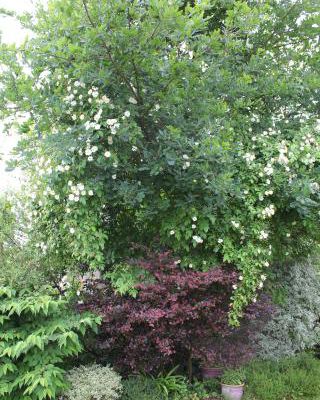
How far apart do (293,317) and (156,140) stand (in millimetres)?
2880

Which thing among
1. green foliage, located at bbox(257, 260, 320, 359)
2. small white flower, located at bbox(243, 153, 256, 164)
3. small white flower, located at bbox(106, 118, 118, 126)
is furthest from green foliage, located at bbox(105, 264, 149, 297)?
green foliage, located at bbox(257, 260, 320, 359)

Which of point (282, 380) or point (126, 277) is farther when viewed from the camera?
point (282, 380)

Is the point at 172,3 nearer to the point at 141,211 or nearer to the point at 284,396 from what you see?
the point at 141,211

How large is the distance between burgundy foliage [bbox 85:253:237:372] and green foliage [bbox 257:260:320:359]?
1323 millimetres

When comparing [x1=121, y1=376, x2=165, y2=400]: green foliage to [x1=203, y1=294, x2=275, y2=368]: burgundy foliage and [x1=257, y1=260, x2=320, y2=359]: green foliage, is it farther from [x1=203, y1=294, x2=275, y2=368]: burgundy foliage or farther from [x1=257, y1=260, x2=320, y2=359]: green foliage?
[x1=257, y1=260, x2=320, y2=359]: green foliage

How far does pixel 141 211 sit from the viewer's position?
15.2ft

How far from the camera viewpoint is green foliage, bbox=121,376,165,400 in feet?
13.0

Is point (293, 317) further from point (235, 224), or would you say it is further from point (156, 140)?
point (156, 140)

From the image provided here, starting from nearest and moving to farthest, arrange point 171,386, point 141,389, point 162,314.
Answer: point 162,314, point 141,389, point 171,386

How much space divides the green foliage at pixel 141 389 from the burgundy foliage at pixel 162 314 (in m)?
0.11

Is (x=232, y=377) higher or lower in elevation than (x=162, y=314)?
lower

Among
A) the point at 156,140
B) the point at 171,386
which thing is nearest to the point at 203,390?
the point at 171,386

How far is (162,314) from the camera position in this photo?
391cm

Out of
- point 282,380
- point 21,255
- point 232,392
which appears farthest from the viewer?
point 282,380
